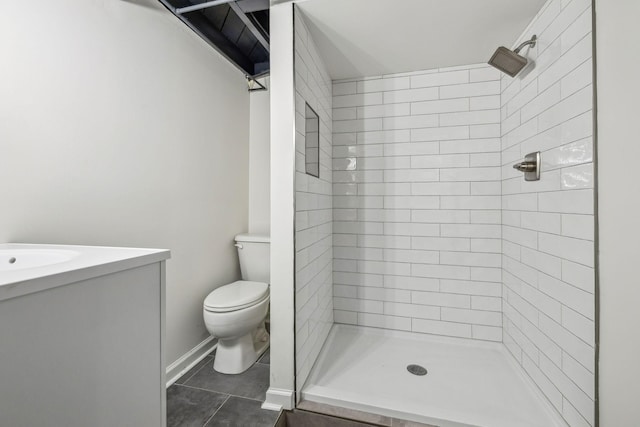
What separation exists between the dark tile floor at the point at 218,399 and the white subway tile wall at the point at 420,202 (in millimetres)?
956

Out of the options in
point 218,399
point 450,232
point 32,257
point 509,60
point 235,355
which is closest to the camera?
point 32,257

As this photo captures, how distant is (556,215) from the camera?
1366 millimetres

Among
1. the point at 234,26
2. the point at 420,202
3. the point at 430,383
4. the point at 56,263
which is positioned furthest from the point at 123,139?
the point at 430,383

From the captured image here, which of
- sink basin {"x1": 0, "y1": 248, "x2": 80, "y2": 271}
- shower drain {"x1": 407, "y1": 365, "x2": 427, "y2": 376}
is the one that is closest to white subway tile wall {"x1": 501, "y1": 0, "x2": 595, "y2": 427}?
shower drain {"x1": 407, "y1": 365, "x2": 427, "y2": 376}

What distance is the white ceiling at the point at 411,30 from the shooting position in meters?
1.47

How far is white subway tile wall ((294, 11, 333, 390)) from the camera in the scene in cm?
151

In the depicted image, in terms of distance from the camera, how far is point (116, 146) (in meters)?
1.38

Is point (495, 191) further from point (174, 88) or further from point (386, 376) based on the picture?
point (174, 88)

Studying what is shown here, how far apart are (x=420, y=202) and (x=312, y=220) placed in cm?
95

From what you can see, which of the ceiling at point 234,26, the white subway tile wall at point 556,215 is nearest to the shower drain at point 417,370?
the white subway tile wall at point 556,215

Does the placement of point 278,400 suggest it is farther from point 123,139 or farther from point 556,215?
point 556,215

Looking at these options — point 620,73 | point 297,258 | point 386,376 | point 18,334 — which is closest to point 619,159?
point 620,73

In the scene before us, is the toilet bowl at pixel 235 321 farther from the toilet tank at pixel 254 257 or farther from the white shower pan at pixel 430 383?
the white shower pan at pixel 430 383

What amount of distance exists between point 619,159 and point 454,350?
5.18 ft
